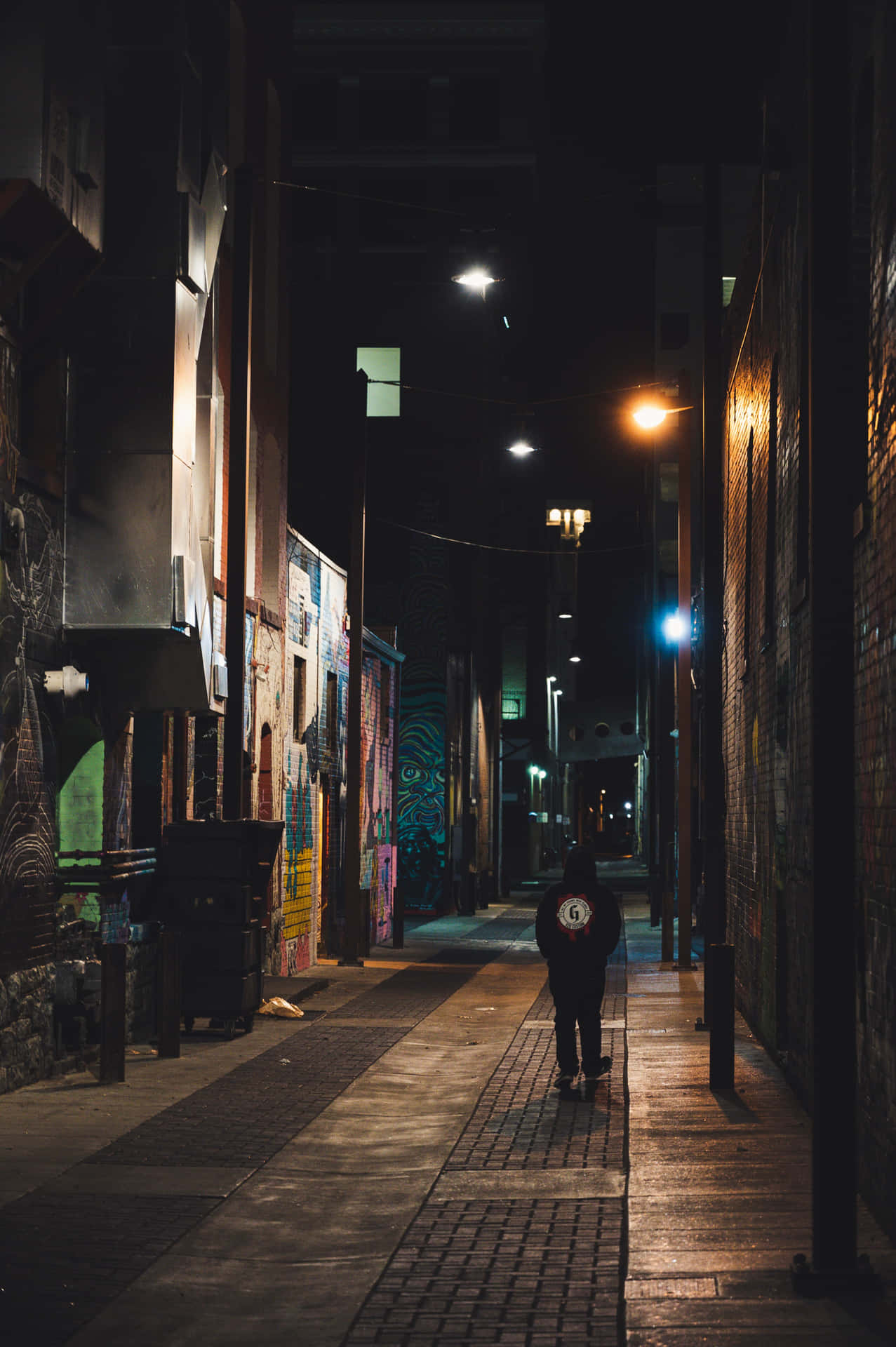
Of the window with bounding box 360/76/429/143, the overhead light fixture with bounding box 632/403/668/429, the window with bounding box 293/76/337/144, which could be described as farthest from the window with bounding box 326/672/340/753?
the window with bounding box 293/76/337/144

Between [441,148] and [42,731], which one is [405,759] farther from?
[42,731]

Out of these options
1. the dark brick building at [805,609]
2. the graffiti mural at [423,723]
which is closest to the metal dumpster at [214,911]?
the dark brick building at [805,609]

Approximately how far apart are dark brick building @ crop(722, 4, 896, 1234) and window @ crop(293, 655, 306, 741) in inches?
262

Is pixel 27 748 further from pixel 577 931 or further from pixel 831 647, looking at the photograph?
pixel 831 647

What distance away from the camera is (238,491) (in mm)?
17266

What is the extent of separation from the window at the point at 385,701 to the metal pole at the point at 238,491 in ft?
46.3

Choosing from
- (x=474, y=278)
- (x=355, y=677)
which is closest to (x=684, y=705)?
(x=355, y=677)

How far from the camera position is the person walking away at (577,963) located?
1206 centimetres

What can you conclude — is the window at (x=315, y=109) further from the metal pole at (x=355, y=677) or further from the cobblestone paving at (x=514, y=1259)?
the cobblestone paving at (x=514, y=1259)

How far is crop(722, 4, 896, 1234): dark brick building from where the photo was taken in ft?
22.5

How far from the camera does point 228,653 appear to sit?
56.0 ft

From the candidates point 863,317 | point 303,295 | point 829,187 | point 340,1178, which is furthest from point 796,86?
point 303,295

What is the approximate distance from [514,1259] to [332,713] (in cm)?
2003

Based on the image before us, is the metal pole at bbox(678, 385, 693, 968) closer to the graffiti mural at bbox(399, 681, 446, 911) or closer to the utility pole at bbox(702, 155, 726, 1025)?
the utility pole at bbox(702, 155, 726, 1025)
